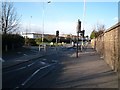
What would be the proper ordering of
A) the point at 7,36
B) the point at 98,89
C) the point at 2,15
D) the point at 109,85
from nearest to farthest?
the point at 98,89 → the point at 109,85 → the point at 7,36 → the point at 2,15

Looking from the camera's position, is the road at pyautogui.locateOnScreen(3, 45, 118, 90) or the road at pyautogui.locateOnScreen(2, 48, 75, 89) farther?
the road at pyautogui.locateOnScreen(2, 48, 75, 89)

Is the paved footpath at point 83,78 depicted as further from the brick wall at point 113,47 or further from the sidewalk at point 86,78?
the brick wall at point 113,47

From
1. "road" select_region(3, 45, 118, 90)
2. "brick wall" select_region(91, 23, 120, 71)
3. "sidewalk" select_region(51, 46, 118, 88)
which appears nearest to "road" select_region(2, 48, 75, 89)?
"road" select_region(3, 45, 118, 90)

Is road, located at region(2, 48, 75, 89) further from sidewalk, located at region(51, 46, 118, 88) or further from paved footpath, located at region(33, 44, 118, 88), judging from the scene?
sidewalk, located at region(51, 46, 118, 88)

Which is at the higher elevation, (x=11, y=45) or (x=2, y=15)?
(x=2, y=15)

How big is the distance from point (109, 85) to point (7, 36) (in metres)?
36.7

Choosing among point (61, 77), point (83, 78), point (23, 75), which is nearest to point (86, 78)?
point (83, 78)

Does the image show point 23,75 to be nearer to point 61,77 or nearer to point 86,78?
point 61,77

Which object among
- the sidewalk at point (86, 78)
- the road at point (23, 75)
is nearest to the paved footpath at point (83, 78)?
the sidewalk at point (86, 78)

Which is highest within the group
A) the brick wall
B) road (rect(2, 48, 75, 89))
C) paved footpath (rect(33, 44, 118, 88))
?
the brick wall

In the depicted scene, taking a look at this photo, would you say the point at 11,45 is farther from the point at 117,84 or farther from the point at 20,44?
the point at 117,84

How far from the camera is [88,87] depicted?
11.7 meters

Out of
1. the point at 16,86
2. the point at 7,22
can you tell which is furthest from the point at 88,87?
the point at 7,22

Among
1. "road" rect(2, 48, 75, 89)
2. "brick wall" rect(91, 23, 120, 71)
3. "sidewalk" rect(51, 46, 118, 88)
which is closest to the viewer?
"sidewalk" rect(51, 46, 118, 88)
